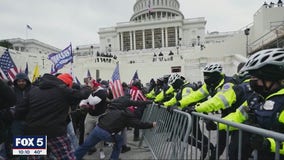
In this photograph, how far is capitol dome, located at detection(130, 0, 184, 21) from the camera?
281 ft

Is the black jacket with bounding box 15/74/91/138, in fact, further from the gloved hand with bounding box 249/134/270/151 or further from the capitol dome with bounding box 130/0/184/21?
the capitol dome with bounding box 130/0/184/21

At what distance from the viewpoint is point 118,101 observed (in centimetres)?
505

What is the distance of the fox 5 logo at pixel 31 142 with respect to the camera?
Answer: 374 cm

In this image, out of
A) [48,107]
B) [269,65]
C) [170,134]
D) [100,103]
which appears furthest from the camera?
[100,103]

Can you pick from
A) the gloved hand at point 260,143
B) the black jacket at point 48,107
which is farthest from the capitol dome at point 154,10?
the gloved hand at point 260,143

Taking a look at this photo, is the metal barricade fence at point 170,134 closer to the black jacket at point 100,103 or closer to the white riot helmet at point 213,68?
the white riot helmet at point 213,68

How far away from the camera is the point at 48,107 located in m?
3.75

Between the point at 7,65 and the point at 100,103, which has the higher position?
the point at 7,65

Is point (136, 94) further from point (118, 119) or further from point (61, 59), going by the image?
point (61, 59)

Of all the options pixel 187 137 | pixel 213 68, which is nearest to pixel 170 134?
pixel 187 137

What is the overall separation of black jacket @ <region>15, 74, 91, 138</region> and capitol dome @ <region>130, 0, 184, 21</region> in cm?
8216

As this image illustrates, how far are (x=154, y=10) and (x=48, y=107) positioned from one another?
84.8 meters

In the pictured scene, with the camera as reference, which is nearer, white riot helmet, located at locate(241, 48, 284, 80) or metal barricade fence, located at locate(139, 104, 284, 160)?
white riot helmet, located at locate(241, 48, 284, 80)

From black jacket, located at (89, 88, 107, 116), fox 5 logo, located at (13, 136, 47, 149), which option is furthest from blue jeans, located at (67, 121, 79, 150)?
fox 5 logo, located at (13, 136, 47, 149)
